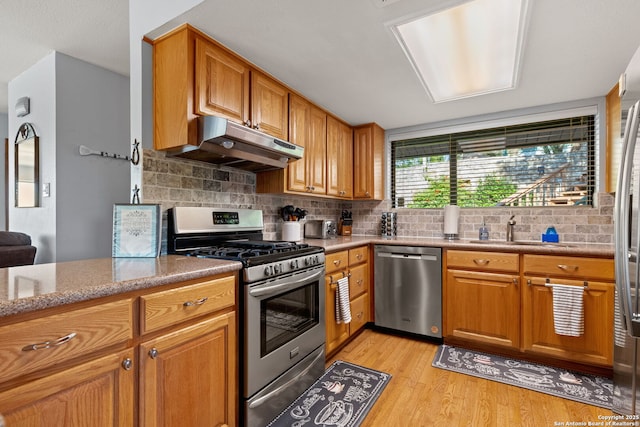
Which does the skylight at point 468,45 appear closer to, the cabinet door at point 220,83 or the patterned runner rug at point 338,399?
the cabinet door at point 220,83

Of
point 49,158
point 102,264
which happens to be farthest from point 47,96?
point 102,264

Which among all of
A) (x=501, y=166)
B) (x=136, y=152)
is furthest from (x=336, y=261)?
(x=501, y=166)

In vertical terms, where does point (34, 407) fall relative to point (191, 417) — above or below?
above

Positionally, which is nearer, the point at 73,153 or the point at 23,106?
the point at 73,153

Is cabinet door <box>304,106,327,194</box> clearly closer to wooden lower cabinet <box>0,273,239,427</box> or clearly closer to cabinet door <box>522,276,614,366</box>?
wooden lower cabinet <box>0,273,239,427</box>

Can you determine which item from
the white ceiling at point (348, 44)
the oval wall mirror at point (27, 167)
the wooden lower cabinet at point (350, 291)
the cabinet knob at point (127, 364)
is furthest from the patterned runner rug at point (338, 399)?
the oval wall mirror at point (27, 167)

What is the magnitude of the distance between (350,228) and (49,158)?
306 centimetres

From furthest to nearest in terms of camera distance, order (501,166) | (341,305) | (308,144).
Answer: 1. (501,166)
2. (308,144)
3. (341,305)

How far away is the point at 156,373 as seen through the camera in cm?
113

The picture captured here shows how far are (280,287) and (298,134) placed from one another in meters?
1.42

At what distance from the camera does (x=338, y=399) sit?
1.86m

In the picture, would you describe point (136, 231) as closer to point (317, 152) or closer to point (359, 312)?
point (317, 152)

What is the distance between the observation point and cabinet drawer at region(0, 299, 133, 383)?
0.79 metres

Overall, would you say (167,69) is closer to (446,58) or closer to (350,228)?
(446,58)
